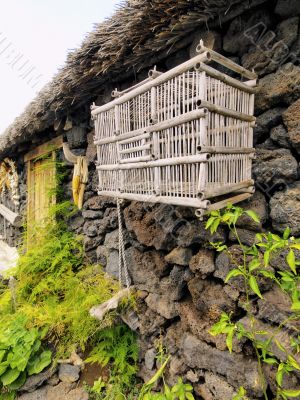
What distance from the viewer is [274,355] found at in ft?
5.07

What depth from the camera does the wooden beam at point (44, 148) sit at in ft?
13.1

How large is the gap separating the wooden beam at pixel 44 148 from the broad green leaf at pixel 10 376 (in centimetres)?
281

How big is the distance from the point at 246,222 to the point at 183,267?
683 mm

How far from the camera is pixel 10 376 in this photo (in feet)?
8.42

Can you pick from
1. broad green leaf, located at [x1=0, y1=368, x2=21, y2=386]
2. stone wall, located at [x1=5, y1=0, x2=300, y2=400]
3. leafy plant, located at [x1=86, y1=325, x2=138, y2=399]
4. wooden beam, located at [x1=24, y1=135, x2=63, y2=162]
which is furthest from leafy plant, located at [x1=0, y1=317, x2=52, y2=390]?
wooden beam, located at [x1=24, y1=135, x2=63, y2=162]

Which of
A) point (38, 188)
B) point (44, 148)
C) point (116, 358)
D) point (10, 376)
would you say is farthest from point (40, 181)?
point (116, 358)

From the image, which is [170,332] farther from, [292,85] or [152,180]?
[292,85]

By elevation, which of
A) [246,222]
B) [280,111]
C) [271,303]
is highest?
[280,111]

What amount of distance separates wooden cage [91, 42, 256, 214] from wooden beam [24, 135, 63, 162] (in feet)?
6.95

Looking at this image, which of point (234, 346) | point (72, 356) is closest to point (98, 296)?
point (72, 356)

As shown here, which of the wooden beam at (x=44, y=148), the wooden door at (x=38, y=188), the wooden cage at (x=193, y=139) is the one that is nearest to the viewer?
the wooden cage at (x=193, y=139)

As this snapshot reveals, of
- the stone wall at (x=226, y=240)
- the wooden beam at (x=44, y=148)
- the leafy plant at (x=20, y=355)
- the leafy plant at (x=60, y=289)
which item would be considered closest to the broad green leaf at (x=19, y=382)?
the leafy plant at (x=20, y=355)

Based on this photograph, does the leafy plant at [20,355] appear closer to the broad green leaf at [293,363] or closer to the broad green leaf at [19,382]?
the broad green leaf at [19,382]

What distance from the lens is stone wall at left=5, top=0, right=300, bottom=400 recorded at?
1601 mm
